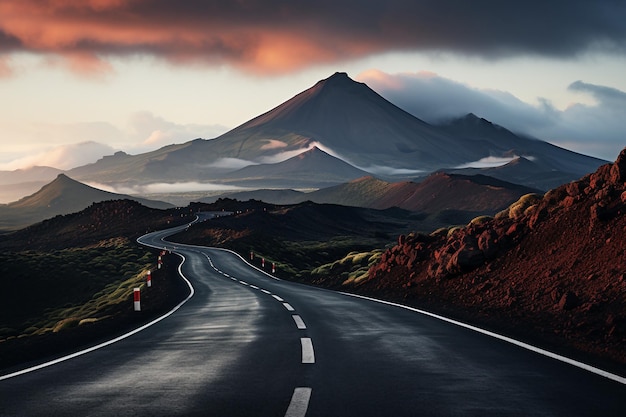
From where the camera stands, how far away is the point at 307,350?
1250 centimetres

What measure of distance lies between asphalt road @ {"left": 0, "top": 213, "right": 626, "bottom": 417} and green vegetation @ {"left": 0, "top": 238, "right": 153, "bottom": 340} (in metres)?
36.6

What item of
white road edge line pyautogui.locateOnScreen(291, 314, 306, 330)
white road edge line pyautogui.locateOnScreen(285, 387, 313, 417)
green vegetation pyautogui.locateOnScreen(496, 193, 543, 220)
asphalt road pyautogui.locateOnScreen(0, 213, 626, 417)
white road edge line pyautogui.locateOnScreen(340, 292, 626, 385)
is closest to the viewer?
white road edge line pyautogui.locateOnScreen(285, 387, 313, 417)

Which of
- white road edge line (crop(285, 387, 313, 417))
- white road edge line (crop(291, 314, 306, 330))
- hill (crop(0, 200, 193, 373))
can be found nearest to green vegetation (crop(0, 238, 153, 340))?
hill (crop(0, 200, 193, 373))

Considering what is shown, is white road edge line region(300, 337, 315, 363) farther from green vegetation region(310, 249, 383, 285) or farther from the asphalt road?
green vegetation region(310, 249, 383, 285)

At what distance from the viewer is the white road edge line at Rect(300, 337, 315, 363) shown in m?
11.4

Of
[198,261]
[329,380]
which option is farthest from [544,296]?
[198,261]

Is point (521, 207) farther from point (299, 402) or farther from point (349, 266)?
point (299, 402)

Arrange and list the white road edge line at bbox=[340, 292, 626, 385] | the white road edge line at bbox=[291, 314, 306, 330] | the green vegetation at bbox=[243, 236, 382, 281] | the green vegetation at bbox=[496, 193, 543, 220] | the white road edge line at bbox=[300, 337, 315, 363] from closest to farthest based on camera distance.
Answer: the white road edge line at bbox=[340, 292, 626, 385], the white road edge line at bbox=[300, 337, 315, 363], the white road edge line at bbox=[291, 314, 306, 330], the green vegetation at bbox=[496, 193, 543, 220], the green vegetation at bbox=[243, 236, 382, 281]

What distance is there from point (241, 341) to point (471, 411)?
7306mm

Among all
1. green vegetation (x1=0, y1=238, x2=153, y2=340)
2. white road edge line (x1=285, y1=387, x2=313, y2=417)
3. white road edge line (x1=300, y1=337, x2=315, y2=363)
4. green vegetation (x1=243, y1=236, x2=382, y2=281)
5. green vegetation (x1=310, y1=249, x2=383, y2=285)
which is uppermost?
white road edge line (x1=285, y1=387, x2=313, y2=417)

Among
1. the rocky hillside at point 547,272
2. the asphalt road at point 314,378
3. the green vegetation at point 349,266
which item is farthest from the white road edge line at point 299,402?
the green vegetation at point 349,266

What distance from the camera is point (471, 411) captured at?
7672mm

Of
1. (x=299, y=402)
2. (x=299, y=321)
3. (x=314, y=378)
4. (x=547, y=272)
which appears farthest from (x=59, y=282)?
(x=299, y=402)

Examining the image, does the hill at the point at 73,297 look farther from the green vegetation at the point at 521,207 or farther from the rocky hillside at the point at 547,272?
the green vegetation at the point at 521,207
